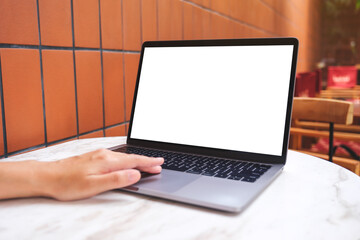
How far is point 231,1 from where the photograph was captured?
7.22 ft

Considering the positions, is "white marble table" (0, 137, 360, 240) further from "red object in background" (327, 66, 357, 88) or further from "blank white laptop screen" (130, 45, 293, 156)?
"red object in background" (327, 66, 357, 88)

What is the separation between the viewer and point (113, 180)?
0.48 m

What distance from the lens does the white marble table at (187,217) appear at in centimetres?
39

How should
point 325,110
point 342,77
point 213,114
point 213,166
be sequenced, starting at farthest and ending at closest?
point 342,77, point 325,110, point 213,114, point 213,166

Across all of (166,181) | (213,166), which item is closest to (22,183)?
(166,181)

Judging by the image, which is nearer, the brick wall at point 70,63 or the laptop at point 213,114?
the laptop at point 213,114

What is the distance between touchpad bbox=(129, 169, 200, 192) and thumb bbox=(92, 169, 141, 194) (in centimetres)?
2

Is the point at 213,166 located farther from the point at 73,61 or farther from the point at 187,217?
the point at 73,61

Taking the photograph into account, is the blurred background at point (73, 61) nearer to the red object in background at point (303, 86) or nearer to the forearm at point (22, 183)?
the forearm at point (22, 183)

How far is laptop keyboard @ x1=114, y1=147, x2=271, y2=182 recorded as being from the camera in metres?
0.56

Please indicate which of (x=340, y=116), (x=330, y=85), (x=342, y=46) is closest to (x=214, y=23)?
(x=340, y=116)

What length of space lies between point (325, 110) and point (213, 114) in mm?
881

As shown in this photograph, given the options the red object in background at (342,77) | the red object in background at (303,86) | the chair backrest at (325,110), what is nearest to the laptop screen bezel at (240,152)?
the chair backrest at (325,110)

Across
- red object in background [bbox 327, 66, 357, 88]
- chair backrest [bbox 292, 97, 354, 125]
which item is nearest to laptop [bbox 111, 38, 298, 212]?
chair backrest [bbox 292, 97, 354, 125]
